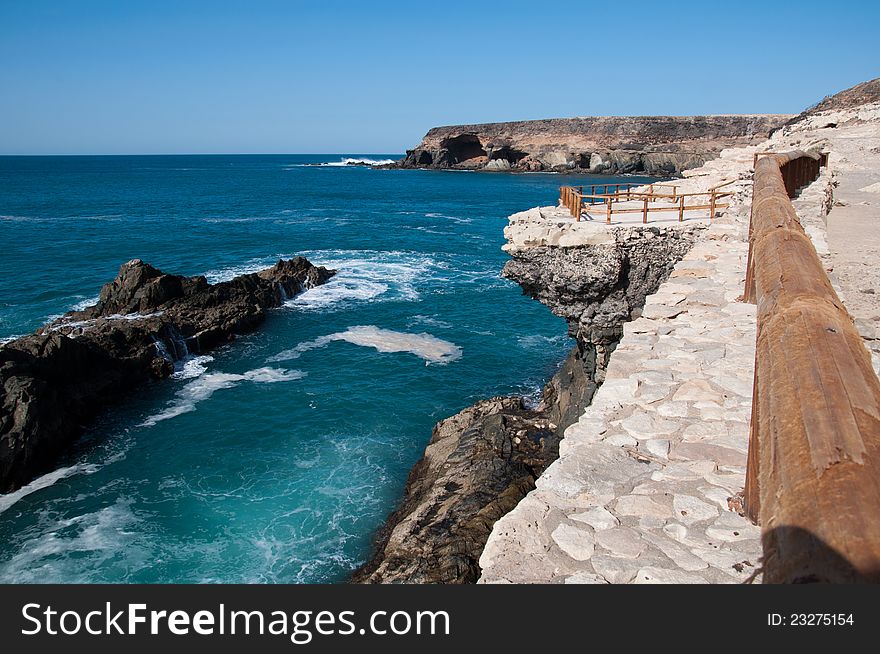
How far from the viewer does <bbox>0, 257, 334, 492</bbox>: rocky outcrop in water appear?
1548 cm

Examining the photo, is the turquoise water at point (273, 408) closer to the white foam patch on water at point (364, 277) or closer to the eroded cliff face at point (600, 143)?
the white foam patch on water at point (364, 277)

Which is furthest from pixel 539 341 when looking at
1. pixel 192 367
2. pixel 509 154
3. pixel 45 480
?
pixel 509 154

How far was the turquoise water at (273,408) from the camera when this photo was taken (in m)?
12.4

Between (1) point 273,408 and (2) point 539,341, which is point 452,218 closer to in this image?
(2) point 539,341

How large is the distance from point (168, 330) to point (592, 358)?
1608 centimetres

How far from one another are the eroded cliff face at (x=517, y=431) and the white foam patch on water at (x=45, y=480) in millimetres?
8523

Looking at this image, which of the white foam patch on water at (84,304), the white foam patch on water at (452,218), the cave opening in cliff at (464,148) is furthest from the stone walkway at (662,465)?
the cave opening in cliff at (464,148)

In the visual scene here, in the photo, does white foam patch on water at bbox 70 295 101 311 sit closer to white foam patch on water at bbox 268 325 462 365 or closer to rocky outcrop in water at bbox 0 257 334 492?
rocky outcrop in water at bbox 0 257 334 492

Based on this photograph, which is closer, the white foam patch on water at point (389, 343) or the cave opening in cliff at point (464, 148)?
the white foam patch on water at point (389, 343)

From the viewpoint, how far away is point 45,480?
49.1ft

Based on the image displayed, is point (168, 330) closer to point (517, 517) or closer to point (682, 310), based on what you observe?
point (682, 310)

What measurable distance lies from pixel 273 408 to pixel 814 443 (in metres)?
17.8

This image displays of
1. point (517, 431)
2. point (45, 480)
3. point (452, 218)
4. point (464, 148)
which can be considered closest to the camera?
point (45, 480)

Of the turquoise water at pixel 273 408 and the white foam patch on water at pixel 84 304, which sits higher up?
the white foam patch on water at pixel 84 304
